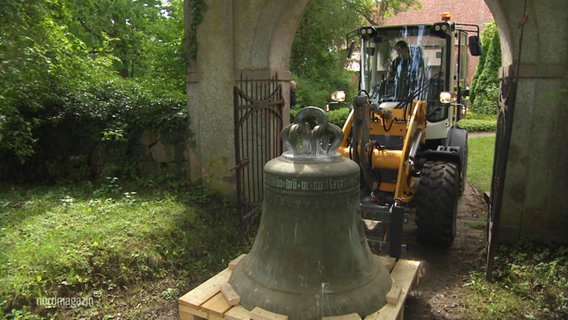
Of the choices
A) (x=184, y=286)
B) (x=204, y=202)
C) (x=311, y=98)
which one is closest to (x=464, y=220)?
(x=204, y=202)

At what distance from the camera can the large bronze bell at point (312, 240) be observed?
258 centimetres

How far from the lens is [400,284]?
301 centimetres

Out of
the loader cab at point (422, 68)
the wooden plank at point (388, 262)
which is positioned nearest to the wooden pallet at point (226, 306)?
the wooden plank at point (388, 262)

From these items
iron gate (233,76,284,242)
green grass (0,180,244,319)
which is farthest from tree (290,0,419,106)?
green grass (0,180,244,319)

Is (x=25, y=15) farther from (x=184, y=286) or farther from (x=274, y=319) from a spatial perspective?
(x=274, y=319)

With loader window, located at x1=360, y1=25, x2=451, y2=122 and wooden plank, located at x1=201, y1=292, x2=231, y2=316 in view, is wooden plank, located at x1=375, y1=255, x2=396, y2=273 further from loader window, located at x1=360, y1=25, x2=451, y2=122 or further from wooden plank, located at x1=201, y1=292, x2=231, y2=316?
loader window, located at x1=360, y1=25, x2=451, y2=122

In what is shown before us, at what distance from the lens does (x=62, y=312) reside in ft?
11.7

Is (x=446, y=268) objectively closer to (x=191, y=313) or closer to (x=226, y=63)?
(x=191, y=313)

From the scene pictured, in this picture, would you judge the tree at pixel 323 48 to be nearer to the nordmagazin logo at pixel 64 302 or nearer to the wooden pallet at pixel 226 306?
the nordmagazin logo at pixel 64 302

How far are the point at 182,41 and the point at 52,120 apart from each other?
2.42 m

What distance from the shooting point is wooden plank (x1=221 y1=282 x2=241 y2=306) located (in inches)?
106

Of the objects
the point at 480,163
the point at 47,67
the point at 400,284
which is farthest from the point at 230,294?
the point at 480,163

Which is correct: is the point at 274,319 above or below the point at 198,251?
above

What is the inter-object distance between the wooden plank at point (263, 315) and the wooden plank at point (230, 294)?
0.61ft
